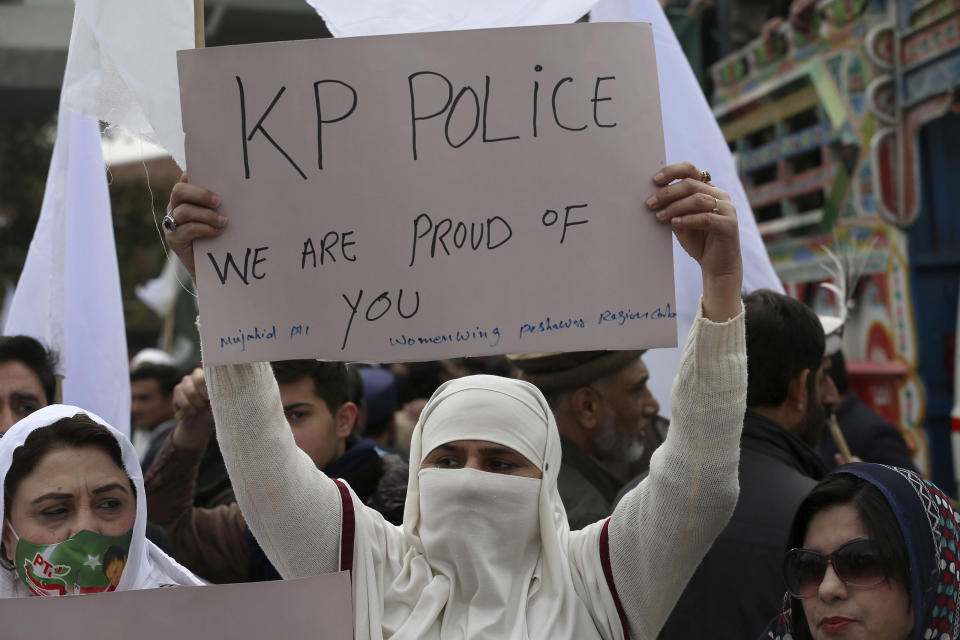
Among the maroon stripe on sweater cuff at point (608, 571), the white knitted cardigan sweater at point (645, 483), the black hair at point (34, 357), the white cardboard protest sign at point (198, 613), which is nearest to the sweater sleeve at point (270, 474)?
the white knitted cardigan sweater at point (645, 483)

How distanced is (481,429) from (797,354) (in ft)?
3.04

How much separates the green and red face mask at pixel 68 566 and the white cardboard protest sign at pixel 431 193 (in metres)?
0.50

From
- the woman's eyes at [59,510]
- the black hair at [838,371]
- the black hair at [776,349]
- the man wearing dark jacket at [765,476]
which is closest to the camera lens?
the woman's eyes at [59,510]

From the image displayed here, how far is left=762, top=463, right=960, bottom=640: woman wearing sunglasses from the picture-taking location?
2.01 m

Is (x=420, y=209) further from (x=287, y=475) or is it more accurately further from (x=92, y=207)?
(x=92, y=207)

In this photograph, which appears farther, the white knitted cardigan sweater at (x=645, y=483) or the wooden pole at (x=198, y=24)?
the wooden pole at (x=198, y=24)

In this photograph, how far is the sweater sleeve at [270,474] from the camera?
2143mm

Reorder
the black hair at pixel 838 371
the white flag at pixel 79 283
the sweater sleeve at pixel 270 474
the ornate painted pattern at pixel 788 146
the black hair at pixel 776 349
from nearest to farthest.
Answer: the sweater sleeve at pixel 270 474
the black hair at pixel 776 349
the white flag at pixel 79 283
the black hair at pixel 838 371
the ornate painted pattern at pixel 788 146

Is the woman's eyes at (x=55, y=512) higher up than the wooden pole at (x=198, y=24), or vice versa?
the wooden pole at (x=198, y=24)

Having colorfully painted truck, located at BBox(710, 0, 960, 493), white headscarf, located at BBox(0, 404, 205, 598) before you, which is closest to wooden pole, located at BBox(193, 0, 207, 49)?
white headscarf, located at BBox(0, 404, 205, 598)

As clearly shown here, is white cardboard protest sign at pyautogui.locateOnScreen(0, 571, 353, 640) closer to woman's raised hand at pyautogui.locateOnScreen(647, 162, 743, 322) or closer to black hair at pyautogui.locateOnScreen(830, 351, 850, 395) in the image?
woman's raised hand at pyautogui.locateOnScreen(647, 162, 743, 322)

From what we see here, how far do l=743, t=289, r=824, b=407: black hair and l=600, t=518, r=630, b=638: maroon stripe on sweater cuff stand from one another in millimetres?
697

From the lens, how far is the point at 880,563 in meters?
2.03

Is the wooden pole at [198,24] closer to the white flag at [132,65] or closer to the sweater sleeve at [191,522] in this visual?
the white flag at [132,65]
